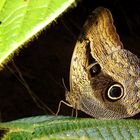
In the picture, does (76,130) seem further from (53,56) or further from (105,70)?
(53,56)

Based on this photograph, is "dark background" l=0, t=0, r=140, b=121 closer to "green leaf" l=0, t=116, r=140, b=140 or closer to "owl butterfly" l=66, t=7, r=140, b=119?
"owl butterfly" l=66, t=7, r=140, b=119

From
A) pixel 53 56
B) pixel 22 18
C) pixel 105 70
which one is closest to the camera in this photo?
pixel 22 18

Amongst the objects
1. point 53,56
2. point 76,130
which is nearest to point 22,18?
point 76,130

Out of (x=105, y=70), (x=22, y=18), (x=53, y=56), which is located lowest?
(x=53, y=56)

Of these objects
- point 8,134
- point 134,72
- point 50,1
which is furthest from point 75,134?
point 134,72

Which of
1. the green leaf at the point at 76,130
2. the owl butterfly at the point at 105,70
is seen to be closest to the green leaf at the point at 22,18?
the green leaf at the point at 76,130

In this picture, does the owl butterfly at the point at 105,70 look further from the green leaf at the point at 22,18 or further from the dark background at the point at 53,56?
the dark background at the point at 53,56

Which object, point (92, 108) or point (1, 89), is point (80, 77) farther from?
point (1, 89)

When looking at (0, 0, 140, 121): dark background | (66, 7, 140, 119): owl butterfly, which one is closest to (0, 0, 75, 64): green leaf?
(66, 7, 140, 119): owl butterfly
